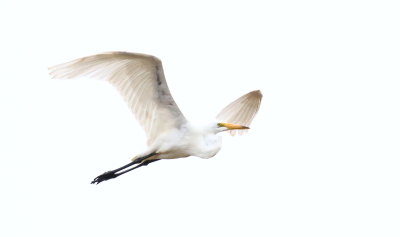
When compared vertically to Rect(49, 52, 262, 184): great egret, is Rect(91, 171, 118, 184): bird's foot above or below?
below

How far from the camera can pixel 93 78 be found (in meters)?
8.12

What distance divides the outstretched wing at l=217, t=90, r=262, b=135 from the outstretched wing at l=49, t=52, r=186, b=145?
42.5 inches

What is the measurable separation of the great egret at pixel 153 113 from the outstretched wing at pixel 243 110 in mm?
587

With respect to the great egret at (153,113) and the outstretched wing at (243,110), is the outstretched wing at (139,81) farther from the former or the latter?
the outstretched wing at (243,110)

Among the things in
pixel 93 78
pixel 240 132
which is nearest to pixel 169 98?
pixel 93 78

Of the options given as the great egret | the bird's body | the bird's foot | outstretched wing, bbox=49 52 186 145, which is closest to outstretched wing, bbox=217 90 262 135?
the great egret

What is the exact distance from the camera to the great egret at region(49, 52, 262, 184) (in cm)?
814

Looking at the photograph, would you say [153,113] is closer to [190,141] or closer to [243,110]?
[190,141]

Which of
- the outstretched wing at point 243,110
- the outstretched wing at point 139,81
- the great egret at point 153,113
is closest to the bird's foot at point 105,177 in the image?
the great egret at point 153,113

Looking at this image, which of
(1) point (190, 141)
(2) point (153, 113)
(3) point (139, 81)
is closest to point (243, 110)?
(1) point (190, 141)

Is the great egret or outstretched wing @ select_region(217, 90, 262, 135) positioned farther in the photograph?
outstretched wing @ select_region(217, 90, 262, 135)

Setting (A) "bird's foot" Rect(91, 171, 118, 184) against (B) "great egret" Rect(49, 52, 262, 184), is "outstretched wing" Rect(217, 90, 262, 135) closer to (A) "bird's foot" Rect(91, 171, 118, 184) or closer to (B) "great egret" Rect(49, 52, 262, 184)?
(B) "great egret" Rect(49, 52, 262, 184)

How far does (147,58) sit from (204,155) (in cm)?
130

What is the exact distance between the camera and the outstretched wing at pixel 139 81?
7953 millimetres
